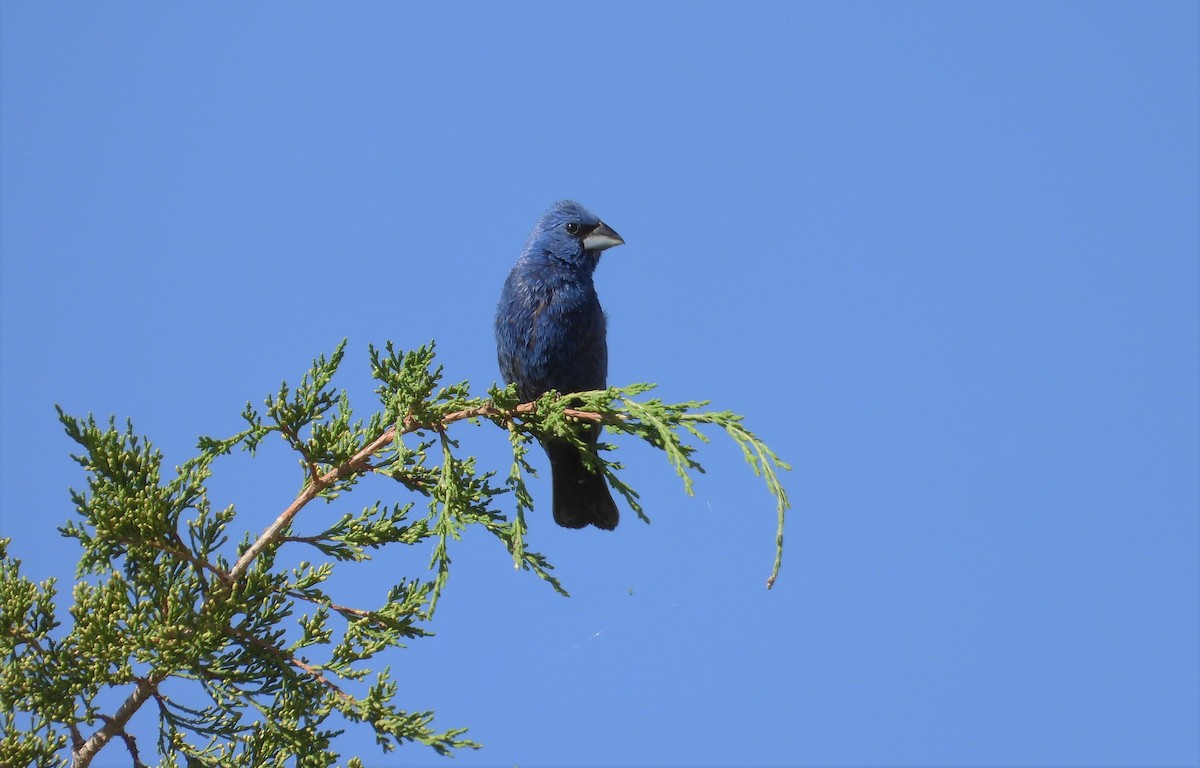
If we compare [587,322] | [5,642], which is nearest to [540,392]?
[587,322]

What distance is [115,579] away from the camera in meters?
3.71

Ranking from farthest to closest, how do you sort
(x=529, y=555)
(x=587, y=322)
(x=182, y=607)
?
(x=587, y=322) < (x=529, y=555) < (x=182, y=607)

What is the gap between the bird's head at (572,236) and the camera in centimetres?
640

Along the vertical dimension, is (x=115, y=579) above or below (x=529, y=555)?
below

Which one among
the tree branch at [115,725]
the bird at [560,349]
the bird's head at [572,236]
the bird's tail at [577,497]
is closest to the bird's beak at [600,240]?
the bird's head at [572,236]

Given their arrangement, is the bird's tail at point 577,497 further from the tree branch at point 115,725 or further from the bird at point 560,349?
the tree branch at point 115,725

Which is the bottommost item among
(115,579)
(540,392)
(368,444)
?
(115,579)

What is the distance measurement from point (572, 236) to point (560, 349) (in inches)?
33.4

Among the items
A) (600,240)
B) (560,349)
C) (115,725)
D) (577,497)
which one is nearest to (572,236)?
(600,240)

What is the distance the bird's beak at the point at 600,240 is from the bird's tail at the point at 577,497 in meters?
1.24

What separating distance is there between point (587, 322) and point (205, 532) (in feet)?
8.95

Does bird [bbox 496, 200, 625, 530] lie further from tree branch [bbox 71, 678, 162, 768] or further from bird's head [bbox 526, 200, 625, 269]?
tree branch [bbox 71, 678, 162, 768]

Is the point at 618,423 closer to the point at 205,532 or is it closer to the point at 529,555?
the point at 529,555

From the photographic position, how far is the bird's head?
6.40 metres
